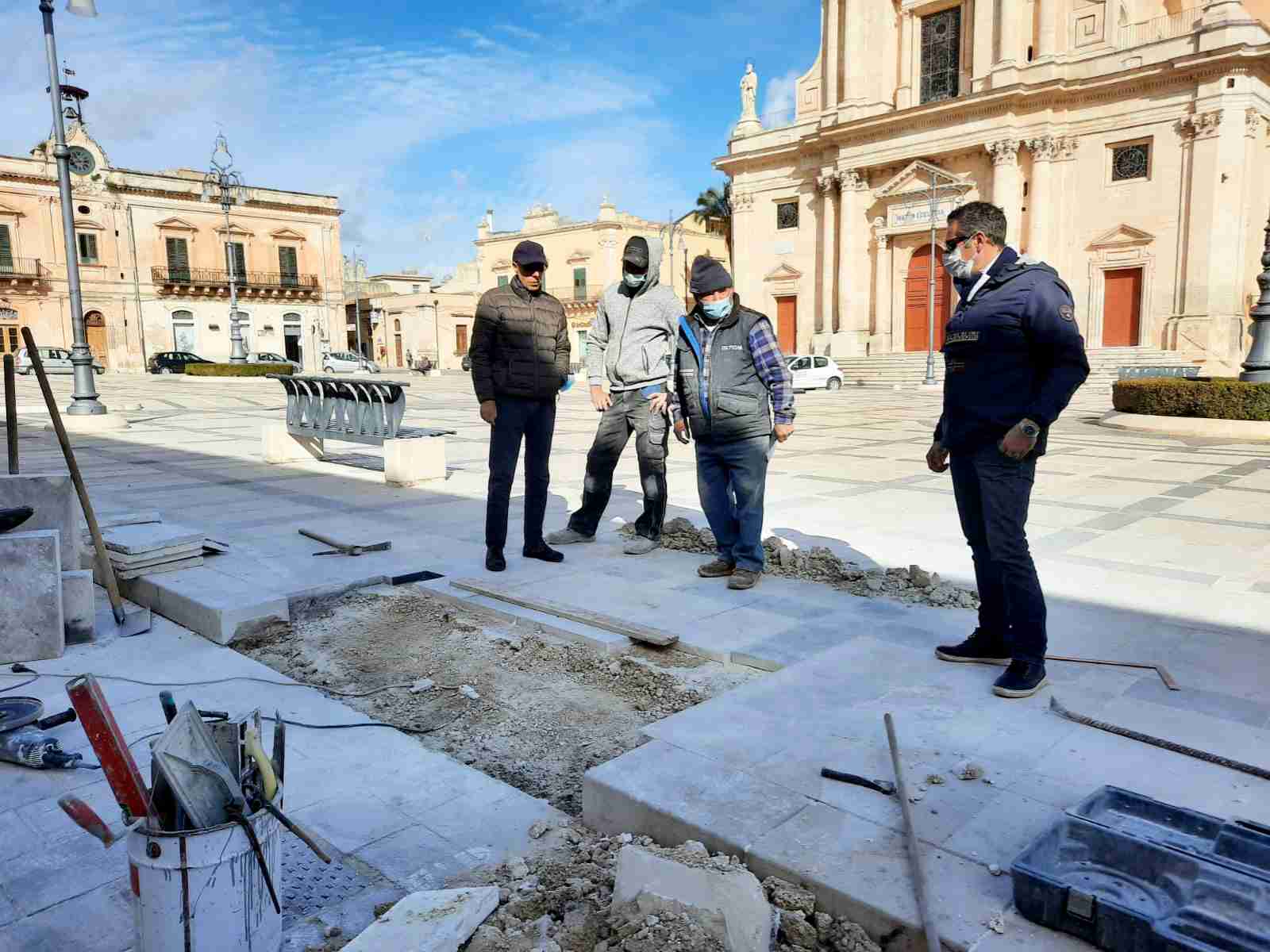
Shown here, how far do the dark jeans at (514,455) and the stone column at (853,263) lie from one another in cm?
3209

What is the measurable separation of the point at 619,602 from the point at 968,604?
180cm

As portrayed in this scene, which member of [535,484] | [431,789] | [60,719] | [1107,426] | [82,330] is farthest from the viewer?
[1107,426]

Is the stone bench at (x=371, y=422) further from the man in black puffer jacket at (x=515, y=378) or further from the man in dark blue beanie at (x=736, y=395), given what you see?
the man in dark blue beanie at (x=736, y=395)

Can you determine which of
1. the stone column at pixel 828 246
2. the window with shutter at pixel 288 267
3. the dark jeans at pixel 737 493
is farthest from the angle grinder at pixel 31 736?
the window with shutter at pixel 288 267

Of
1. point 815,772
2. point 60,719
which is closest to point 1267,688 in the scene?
point 815,772

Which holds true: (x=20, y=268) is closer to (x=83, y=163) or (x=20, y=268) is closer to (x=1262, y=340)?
(x=83, y=163)

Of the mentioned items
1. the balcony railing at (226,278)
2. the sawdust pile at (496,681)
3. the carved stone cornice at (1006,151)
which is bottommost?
the sawdust pile at (496,681)

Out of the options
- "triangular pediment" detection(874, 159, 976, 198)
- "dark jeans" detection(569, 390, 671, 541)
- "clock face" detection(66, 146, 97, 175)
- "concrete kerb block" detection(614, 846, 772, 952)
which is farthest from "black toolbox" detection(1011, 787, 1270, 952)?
"clock face" detection(66, 146, 97, 175)

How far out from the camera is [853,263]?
35844 millimetres

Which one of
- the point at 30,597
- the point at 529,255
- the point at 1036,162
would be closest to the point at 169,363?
the point at 1036,162

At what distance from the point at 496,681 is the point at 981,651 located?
2.04 m

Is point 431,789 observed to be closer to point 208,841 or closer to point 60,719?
point 208,841

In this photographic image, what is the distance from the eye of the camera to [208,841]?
6.16 ft

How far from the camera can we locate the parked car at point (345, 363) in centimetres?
4325
